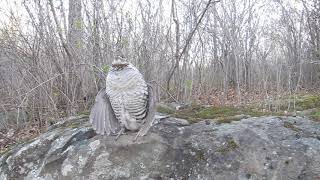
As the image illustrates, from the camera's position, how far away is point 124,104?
2668 mm

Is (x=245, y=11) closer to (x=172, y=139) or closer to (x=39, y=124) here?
(x=39, y=124)

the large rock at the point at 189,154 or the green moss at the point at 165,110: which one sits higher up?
the green moss at the point at 165,110

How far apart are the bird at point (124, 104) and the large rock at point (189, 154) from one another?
0.35ft

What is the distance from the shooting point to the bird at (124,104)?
2.61 meters

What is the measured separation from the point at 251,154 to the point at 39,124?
12.3 feet

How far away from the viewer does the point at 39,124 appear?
5594mm

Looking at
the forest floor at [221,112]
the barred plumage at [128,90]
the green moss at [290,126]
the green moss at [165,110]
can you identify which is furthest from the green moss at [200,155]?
the green moss at [165,110]

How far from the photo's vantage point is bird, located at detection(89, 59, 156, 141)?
261cm

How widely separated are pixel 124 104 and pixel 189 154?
0.57 m

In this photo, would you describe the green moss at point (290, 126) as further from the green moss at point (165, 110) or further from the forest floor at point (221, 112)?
the green moss at point (165, 110)

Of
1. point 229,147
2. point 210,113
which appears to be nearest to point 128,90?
point 229,147

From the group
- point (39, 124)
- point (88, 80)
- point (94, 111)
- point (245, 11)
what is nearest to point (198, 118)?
point (94, 111)

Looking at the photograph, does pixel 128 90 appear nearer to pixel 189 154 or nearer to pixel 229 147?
pixel 189 154

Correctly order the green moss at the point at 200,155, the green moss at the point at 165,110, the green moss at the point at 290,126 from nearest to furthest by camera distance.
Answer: the green moss at the point at 200,155 → the green moss at the point at 290,126 → the green moss at the point at 165,110
